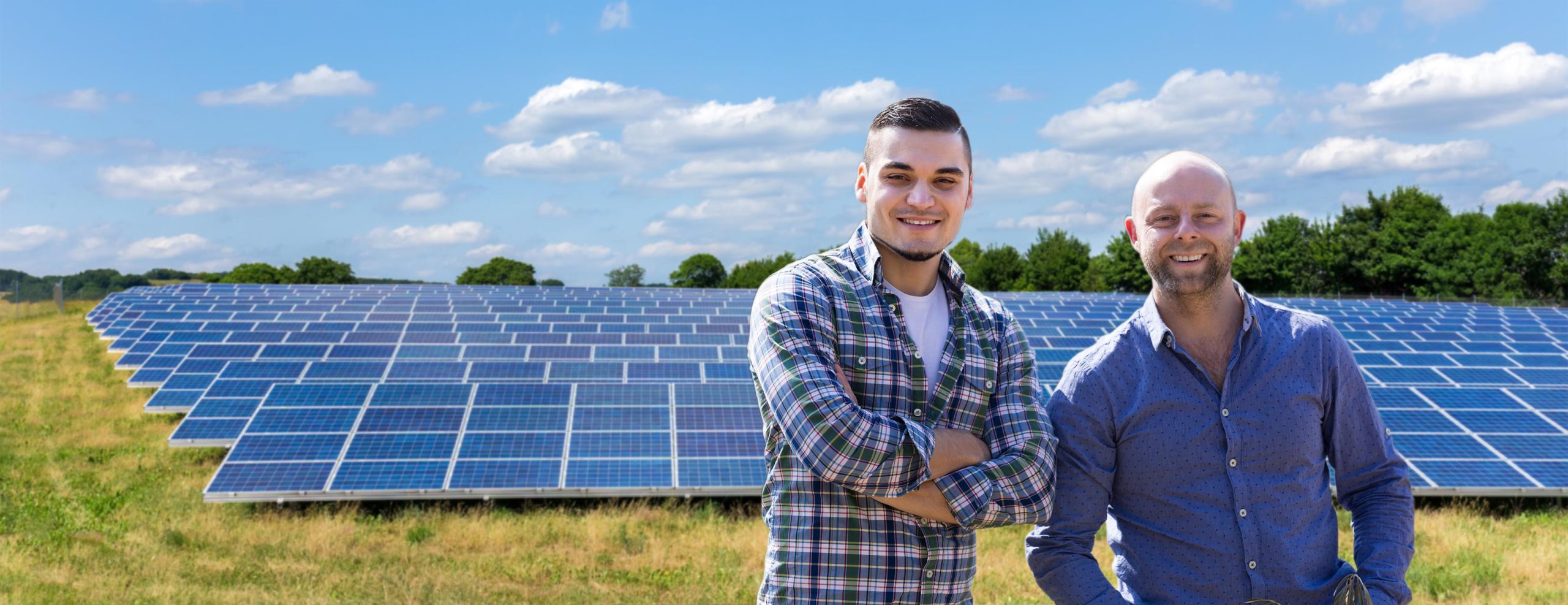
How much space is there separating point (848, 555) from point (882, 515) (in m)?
0.17

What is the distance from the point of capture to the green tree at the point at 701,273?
2798 inches

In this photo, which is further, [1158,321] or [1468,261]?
[1468,261]

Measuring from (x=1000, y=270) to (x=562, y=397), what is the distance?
220 ft

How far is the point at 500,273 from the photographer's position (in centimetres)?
6781

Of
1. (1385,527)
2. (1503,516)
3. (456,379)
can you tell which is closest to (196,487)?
(456,379)

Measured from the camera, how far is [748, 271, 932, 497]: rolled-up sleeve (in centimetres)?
316

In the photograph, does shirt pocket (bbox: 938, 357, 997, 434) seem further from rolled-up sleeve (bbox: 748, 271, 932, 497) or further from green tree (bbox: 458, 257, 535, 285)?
green tree (bbox: 458, 257, 535, 285)

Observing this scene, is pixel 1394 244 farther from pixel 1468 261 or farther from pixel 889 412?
pixel 889 412

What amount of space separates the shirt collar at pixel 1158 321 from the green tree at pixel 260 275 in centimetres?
6550

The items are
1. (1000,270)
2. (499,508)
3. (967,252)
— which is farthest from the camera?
(967,252)

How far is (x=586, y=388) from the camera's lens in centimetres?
1427

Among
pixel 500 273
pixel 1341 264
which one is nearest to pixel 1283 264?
pixel 1341 264

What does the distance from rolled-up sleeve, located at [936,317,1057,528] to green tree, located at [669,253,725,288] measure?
67354mm

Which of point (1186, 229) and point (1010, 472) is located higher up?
point (1186, 229)
